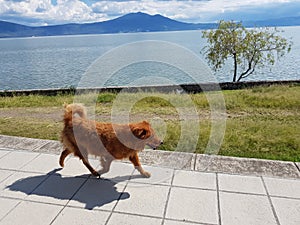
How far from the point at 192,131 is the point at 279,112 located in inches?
112

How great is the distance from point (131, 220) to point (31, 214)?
0.99 m

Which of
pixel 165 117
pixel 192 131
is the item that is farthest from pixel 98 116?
pixel 192 131

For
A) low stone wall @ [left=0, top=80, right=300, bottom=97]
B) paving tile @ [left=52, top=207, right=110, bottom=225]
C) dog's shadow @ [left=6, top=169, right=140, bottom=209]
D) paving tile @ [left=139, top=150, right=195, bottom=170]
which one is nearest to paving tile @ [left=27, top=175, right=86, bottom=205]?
dog's shadow @ [left=6, top=169, right=140, bottom=209]

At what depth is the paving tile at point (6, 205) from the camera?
2.65 metres

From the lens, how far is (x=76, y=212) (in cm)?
264

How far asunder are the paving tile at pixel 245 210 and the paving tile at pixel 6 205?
6.92ft

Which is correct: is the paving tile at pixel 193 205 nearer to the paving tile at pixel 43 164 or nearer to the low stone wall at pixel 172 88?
the paving tile at pixel 43 164

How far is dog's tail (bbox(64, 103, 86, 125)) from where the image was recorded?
3256 mm

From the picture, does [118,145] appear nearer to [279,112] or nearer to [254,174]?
[254,174]

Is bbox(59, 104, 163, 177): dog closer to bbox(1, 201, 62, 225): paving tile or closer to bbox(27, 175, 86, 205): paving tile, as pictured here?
bbox(27, 175, 86, 205): paving tile

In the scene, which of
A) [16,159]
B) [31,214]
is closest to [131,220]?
[31,214]

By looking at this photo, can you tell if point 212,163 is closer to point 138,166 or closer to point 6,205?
point 138,166

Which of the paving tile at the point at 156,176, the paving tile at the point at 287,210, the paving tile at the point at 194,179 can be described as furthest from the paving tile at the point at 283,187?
the paving tile at the point at 156,176

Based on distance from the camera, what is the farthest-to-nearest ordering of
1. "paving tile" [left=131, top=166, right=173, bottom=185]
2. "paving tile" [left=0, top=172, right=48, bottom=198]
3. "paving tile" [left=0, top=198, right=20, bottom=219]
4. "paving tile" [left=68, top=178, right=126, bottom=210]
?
1. "paving tile" [left=131, top=166, right=173, bottom=185]
2. "paving tile" [left=0, top=172, right=48, bottom=198]
3. "paving tile" [left=68, top=178, right=126, bottom=210]
4. "paving tile" [left=0, top=198, right=20, bottom=219]
